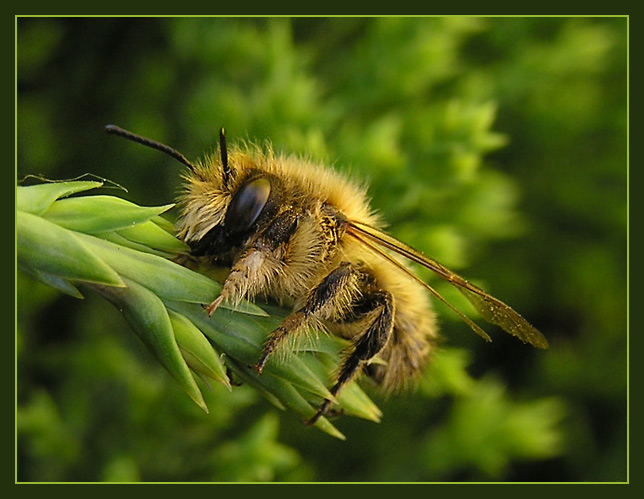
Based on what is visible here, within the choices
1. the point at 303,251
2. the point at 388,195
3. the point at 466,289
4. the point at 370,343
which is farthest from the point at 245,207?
the point at 388,195

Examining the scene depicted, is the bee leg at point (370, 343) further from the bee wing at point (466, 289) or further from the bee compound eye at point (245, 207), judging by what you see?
the bee compound eye at point (245, 207)

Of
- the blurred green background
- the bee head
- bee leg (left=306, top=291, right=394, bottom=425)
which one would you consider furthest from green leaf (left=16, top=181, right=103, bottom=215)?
the blurred green background

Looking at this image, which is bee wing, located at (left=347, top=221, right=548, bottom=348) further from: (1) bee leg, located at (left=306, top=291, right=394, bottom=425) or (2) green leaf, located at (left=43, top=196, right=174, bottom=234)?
(2) green leaf, located at (left=43, top=196, right=174, bottom=234)

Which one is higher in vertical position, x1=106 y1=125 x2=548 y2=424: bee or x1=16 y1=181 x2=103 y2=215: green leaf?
x1=106 y1=125 x2=548 y2=424: bee

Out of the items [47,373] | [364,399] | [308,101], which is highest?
[308,101]

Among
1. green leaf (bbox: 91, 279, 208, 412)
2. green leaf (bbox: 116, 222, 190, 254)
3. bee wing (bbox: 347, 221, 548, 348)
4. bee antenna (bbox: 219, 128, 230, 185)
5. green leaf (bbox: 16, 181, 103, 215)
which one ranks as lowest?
green leaf (bbox: 91, 279, 208, 412)

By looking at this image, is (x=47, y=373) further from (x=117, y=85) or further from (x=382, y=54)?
A: (x=382, y=54)

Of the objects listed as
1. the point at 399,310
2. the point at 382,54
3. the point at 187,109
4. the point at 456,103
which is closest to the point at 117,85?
the point at 187,109
